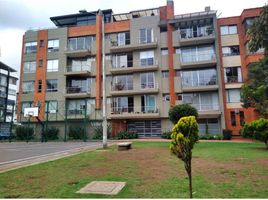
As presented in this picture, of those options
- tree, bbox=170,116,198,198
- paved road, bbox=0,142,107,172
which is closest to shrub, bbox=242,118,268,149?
paved road, bbox=0,142,107,172

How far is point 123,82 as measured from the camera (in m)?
→ 34.8

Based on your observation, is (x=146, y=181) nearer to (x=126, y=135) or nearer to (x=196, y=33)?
(x=126, y=135)

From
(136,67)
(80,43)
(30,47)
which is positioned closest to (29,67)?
(30,47)

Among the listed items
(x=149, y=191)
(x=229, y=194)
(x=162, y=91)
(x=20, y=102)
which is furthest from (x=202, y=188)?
(x=20, y=102)

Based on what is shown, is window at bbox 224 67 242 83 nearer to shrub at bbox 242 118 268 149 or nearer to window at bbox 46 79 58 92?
shrub at bbox 242 118 268 149

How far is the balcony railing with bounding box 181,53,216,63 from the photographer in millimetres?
31328

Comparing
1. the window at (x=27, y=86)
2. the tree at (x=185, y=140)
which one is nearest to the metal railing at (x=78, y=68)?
the window at (x=27, y=86)

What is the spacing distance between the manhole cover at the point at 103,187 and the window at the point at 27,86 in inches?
1363

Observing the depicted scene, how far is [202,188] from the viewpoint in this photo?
585 cm

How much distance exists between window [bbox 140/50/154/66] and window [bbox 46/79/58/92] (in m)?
13.4

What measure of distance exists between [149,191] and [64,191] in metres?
2.00

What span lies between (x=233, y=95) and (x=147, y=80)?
1134 centimetres

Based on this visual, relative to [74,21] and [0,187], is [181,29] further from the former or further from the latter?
[0,187]

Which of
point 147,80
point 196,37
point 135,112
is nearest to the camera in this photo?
point 196,37
